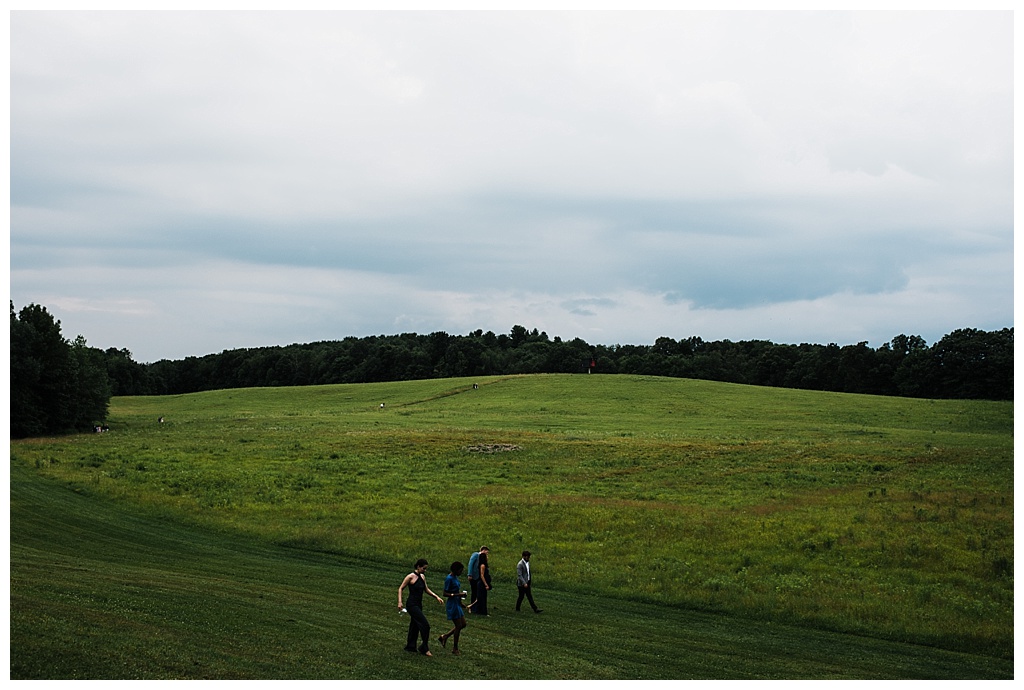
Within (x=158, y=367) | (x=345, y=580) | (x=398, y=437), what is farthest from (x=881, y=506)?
(x=158, y=367)

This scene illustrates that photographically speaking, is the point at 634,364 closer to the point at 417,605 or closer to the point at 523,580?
the point at 523,580

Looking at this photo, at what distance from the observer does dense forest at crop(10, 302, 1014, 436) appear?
73875 millimetres

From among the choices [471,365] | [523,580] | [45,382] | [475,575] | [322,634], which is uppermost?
[471,365]

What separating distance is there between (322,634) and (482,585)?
17.1ft

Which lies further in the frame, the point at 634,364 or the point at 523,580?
the point at 634,364

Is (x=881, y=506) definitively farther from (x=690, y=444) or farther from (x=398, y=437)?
(x=398, y=437)

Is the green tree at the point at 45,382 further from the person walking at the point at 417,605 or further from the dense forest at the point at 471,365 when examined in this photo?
the person walking at the point at 417,605

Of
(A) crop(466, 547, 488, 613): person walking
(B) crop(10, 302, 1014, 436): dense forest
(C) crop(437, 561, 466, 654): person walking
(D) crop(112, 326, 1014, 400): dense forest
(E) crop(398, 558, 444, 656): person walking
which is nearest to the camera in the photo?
(E) crop(398, 558, 444, 656): person walking

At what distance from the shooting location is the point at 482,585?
23516 mm

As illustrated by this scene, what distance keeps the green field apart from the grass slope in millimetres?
99

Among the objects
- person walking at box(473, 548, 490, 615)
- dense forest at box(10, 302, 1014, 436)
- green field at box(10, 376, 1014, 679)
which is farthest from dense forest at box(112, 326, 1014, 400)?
person walking at box(473, 548, 490, 615)

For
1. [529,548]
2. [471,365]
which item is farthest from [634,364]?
[529,548]

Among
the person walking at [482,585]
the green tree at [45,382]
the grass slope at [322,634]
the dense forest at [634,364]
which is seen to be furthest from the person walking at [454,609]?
the dense forest at [634,364]

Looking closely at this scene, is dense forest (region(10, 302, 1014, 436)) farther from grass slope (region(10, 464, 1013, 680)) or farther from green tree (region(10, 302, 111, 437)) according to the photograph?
grass slope (region(10, 464, 1013, 680))
